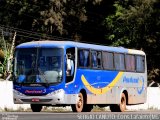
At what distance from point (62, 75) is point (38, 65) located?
3.89 feet

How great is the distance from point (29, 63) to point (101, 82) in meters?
4.69

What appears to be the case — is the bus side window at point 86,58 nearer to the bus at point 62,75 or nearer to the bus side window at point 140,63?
the bus at point 62,75

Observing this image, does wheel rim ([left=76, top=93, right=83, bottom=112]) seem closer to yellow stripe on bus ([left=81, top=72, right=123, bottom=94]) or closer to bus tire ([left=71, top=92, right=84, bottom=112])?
bus tire ([left=71, top=92, right=84, bottom=112])

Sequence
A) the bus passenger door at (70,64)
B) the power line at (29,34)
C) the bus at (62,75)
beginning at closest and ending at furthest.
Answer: the bus at (62,75) → the bus passenger door at (70,64) → the power line at (29,34)

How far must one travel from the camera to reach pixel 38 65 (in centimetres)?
2812

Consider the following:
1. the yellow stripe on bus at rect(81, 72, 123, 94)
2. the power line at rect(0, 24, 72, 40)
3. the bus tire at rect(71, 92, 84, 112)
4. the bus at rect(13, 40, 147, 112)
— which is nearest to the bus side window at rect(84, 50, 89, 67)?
the bus at rect(13, 40, 147, 112)

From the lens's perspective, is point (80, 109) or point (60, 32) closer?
point (80, 109)

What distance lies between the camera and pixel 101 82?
1242 inches

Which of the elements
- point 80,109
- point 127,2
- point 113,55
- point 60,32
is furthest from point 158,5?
point 80,109

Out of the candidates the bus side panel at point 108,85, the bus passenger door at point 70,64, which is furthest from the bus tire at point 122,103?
the bus passenger door at point 70,64

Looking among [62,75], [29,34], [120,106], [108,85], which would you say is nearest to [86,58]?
[62,75]

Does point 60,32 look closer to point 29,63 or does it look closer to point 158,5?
point 158,5

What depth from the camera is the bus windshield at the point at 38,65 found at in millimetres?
27906

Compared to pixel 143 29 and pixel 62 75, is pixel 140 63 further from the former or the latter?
pixel 143 29
